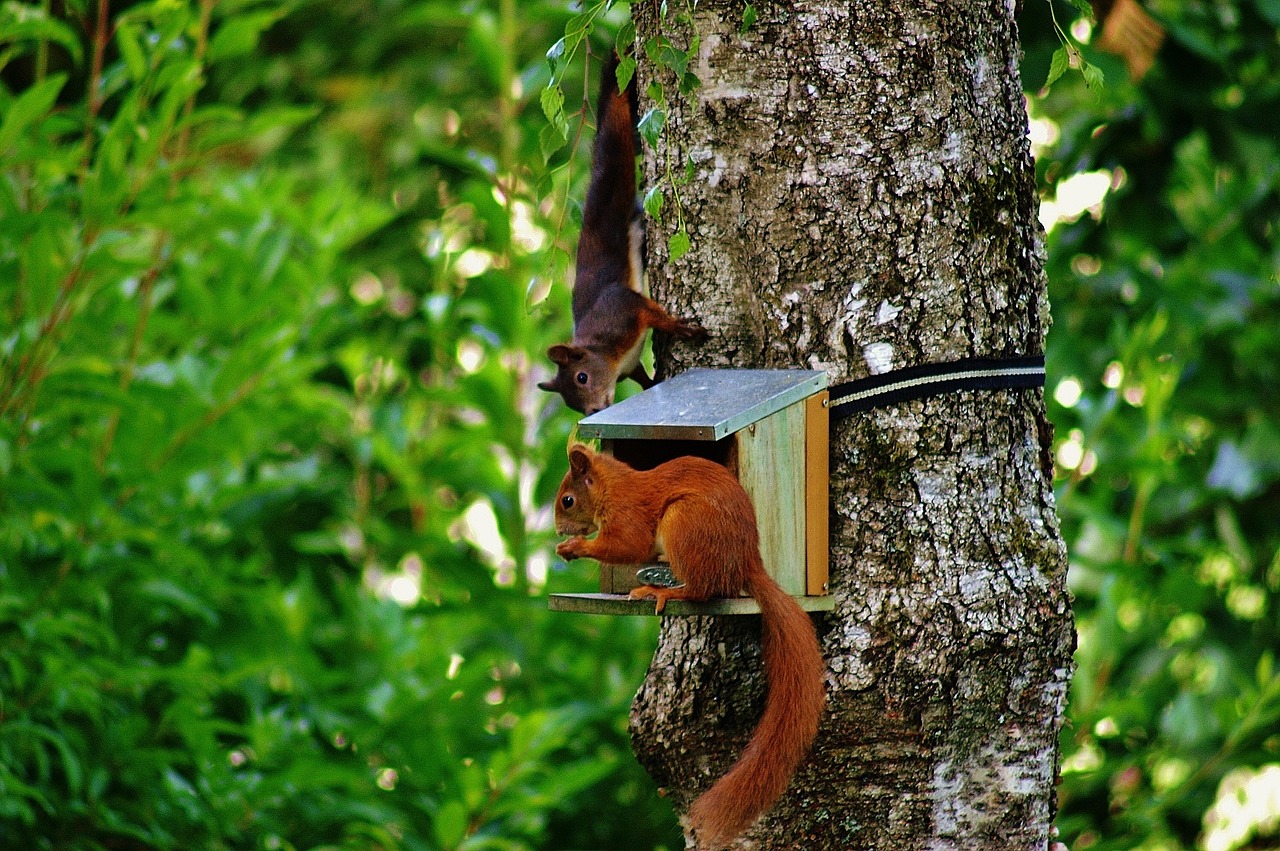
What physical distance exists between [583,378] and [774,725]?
956mm

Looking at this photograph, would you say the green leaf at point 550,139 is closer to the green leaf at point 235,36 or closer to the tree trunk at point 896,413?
the tree trunk at point 896,413

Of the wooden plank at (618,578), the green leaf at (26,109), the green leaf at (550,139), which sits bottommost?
the wooden plank at (618,578)

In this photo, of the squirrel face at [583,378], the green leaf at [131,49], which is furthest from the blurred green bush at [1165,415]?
the green leaf at [131,49]

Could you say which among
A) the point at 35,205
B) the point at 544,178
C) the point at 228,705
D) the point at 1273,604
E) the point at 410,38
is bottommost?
the point at 228,705

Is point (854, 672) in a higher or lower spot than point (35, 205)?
lower

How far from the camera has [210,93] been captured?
5613 mm

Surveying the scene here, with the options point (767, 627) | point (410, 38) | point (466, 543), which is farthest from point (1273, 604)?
point (410, 38)

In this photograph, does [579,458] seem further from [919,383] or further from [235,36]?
[235,36]

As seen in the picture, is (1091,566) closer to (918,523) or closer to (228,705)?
(918,523)

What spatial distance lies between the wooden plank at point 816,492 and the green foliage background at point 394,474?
38 centimetres

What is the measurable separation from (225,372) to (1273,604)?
3.06 metres

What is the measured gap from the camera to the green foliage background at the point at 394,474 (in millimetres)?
2422

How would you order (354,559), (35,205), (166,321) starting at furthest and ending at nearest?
1. (354,559)
2. (166,321)
3. (35,205)

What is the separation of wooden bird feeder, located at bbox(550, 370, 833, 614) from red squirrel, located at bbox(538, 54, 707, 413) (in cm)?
36
